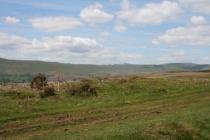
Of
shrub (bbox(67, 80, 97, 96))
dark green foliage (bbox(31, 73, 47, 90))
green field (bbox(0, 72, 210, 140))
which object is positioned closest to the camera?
green field (bbox(0, 72, 210, 140))

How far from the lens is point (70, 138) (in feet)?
75.7

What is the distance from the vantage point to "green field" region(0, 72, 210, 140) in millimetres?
25381

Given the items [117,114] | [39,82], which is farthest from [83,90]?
[117,114]

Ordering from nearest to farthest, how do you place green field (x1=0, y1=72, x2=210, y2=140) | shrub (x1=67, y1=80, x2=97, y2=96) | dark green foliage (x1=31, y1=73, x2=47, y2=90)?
green field (x1=0, y1=72, x2=210, y2=140) < shrub (x1=67, y1=80, x2=97, y2=96) < dark green foliage (x1=31, y1=73, x2=47, y2=90)

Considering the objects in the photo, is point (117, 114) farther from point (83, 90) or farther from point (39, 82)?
point (39, 82)

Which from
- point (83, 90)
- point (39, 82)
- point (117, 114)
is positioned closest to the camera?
point (117, 114)

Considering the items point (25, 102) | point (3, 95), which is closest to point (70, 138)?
point (25, 102)

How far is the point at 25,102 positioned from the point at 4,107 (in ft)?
12.8

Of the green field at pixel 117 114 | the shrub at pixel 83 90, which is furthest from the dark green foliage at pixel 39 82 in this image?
the shrub at pixel 83 90

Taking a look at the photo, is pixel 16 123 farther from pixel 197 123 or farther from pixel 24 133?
pixel 197 123

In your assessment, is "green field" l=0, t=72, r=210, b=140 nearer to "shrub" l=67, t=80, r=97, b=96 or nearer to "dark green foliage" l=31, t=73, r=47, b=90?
"shrub" l=67, t=80, r=97, b=96

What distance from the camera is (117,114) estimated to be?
3606 centimetres

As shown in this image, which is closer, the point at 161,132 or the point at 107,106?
the point at 161,132

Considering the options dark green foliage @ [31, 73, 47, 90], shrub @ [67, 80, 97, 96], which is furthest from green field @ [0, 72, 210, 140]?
dark green foliage @ [31, 73, 47, 90]
